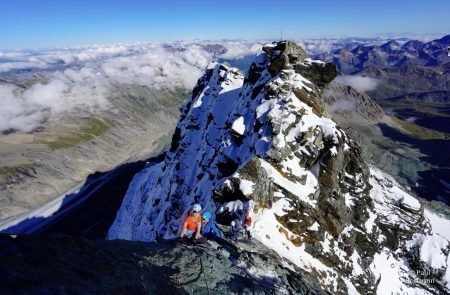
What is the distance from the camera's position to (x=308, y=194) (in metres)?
45.5

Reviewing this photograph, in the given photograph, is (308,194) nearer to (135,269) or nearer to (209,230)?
(209,230)

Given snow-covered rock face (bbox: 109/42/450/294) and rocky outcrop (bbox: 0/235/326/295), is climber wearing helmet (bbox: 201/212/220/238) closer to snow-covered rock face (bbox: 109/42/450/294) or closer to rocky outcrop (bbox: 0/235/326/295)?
rocky outcrop (bbox: 0/235/326/295)

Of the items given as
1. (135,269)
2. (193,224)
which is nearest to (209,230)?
(193,224)

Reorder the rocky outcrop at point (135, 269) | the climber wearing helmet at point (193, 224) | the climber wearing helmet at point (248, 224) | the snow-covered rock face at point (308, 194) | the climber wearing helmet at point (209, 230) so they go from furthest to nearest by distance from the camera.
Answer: the snow-covered rock face at point (308, 194), the climber wearing helmet at point (248, 224), the climber wearing helmet at point (209, 230), the climber wearing helmet at point (193, 224), the rocky outcrop at point (135, 269)

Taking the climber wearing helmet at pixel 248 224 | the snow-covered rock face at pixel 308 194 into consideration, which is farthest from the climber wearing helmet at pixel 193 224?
the snow-covered rock face at pixel 308 194

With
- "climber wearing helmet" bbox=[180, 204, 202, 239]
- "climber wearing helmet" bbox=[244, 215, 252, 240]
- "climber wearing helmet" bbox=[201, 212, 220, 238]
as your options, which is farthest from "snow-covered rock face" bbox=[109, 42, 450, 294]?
"climber wearing helmet" bbox=[180, 204, 202, 239]

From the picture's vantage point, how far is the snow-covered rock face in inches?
1625

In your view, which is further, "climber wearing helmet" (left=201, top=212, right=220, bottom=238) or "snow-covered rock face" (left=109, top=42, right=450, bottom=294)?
"snow-covered rock face" (left=109, top=42, right=450, bottom=294)

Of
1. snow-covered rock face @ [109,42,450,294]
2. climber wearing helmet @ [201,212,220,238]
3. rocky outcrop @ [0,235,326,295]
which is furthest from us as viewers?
snow-covered rock face @ [109,42,450,294]

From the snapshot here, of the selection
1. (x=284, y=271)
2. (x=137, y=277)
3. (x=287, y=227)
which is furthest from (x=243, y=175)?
(x=137, y=277)

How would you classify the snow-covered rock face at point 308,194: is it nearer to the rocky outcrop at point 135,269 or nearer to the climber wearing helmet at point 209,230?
the climber wearing helmet at point 209,230

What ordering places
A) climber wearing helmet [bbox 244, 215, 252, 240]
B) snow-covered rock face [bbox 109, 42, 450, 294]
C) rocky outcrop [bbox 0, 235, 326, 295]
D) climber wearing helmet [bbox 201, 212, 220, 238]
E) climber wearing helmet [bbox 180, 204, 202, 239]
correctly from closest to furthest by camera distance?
rocky outcrop [bbox 0, 235, 326, 295] → climber wearing helmet [bbox 180, 204, 202, 239] → climber wearing helmet [bbox 201, 212, 220, 238] → climber wearing helmet [bbox 244, 215, 252, 240] → snow-covered rock face [bbox 109, 42, 450, 294]

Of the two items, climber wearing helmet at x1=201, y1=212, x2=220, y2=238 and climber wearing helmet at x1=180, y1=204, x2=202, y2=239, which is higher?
climber wearing helmet at x1=180, y1=204, x2=202, y2=239

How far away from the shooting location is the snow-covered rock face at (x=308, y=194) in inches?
1625
